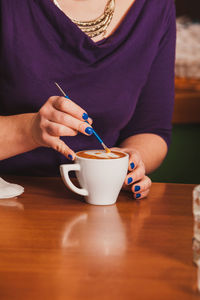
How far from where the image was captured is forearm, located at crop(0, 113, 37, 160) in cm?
91

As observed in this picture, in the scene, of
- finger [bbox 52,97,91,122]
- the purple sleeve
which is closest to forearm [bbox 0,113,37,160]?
finger [bbox 52,97,91,122]

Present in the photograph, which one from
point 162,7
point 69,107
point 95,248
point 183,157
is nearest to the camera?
point 95,248

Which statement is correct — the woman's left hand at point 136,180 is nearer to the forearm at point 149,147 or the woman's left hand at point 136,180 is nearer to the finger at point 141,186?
the finger at point 141,186

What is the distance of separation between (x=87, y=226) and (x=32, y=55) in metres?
0.55

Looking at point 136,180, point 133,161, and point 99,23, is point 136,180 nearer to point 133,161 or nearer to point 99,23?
point 133,161

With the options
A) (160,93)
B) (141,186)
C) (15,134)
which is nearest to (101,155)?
(141,186)

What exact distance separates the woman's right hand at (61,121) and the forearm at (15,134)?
68mm

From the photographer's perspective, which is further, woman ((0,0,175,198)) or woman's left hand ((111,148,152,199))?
woman ((0,0,175,198))

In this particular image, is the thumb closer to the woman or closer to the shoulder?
the woman

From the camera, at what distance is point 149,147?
114cm

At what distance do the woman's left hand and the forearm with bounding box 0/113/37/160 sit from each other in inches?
8.8

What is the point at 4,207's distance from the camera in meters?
0.80

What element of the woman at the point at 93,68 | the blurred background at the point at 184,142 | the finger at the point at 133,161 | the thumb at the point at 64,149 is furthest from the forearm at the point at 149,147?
the blurred background at the point at 184,142

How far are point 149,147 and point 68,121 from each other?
1.30 ft
